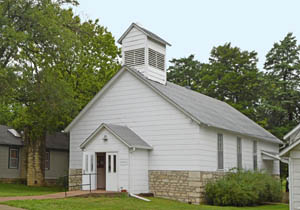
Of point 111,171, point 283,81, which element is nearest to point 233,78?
point 283,81

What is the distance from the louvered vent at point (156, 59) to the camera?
24656mm

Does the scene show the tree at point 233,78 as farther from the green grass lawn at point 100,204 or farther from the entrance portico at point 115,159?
the green grass lawn at point 100,204

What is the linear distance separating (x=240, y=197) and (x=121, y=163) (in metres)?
6.05

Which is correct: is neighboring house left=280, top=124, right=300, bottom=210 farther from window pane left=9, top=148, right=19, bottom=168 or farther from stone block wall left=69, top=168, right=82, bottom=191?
window pane left=9, top=148, right=19, bottom=168

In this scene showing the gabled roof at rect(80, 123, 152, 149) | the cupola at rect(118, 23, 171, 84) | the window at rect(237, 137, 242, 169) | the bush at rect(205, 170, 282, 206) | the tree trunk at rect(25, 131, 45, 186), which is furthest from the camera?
the tree trunk at rect(25, 131, 45, 186)

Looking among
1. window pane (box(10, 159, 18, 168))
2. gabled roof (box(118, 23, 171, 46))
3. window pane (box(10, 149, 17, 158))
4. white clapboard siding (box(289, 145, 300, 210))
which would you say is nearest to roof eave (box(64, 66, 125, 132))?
gabled roof (box(118, 23, 171, 46))

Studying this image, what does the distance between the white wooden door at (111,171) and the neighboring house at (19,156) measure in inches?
537

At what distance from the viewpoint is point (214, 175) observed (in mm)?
22266

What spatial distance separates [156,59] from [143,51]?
43.9 inches

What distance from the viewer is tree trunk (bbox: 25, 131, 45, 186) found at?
3234 centimetres

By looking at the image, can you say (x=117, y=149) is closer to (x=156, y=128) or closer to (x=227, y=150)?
(x=156, y=128)

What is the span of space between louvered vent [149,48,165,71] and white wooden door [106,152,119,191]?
6.02 metres

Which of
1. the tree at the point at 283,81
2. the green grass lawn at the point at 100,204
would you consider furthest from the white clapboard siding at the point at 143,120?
the tree at the point at 283,81

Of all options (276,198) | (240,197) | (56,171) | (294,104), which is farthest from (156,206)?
(294,104)
